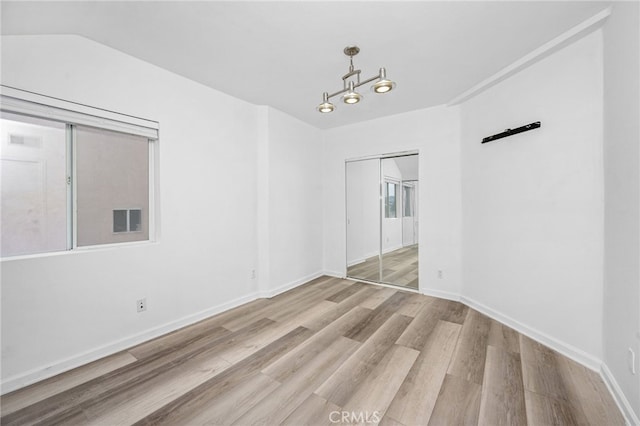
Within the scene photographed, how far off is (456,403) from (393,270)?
3.23m

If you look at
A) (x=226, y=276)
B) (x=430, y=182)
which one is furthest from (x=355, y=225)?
(x=226, y=276)

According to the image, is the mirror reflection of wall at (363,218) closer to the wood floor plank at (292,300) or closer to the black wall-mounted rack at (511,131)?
the wood floor plank at (292,300)

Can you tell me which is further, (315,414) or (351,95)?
(351,95)

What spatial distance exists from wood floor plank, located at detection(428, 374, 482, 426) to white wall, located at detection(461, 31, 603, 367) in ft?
3.68

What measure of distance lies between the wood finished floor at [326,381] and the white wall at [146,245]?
25cm

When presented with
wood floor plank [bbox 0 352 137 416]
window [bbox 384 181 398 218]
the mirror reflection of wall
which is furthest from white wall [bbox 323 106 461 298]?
wood floor plank [bbox 0 352 137 416]

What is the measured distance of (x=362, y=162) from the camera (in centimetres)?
482

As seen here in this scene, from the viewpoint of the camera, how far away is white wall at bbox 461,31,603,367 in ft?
6.63

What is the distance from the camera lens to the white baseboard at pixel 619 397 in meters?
1.43

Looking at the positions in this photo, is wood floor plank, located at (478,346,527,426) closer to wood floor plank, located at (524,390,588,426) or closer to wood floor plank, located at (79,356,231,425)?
wood floor plank, located at (524,390,588,426)

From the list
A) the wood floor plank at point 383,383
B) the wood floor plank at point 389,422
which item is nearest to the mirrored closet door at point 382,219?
the wood floor plank at point 383,383

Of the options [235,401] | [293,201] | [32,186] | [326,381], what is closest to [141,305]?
[32,186]

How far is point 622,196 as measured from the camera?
65.3 inches

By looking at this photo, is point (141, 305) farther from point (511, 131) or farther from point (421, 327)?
point (511, 131)
